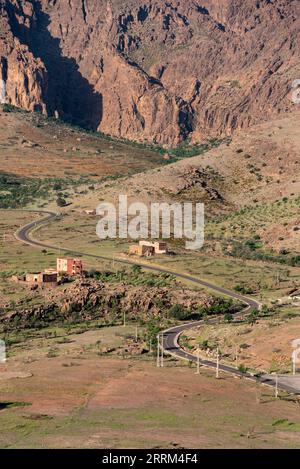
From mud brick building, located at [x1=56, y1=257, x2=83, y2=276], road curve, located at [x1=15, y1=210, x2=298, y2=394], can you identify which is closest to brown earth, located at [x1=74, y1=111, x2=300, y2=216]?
road curve, located at [x1=15, y1=210, x2=298, y2=394]

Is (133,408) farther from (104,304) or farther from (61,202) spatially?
(61,202)

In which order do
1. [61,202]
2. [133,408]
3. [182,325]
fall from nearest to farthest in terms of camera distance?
[133,408] < [182,325] < [61,202]

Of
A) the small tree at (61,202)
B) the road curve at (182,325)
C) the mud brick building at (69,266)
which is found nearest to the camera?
the road curve at (182,325)

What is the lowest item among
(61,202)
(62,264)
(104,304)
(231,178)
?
(104,304)

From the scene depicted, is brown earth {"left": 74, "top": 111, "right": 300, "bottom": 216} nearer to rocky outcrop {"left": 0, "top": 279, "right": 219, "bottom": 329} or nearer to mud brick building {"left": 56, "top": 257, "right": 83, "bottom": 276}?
mud brick building {"left": 56, "top": 257, "right": 83, "bottom": 276}

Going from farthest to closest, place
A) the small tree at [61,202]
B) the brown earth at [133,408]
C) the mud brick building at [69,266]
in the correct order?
the small tree at [61,202] < the mud brick building at [69,266] < the brown earth at [133,408]

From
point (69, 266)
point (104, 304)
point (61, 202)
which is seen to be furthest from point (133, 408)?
point (61, 202)

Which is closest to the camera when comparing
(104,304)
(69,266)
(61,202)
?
(104,304)

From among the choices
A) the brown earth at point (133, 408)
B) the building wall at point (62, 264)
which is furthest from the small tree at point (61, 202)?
the brown earth at point (133, 408)

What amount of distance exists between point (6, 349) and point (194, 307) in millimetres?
19712

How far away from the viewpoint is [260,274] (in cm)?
→ 10356

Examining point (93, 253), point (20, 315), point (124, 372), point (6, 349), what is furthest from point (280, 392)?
point (93, 253)

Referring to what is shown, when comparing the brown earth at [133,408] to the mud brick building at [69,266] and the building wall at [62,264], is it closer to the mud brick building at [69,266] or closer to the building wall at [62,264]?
the mud brick building at [69,266]
